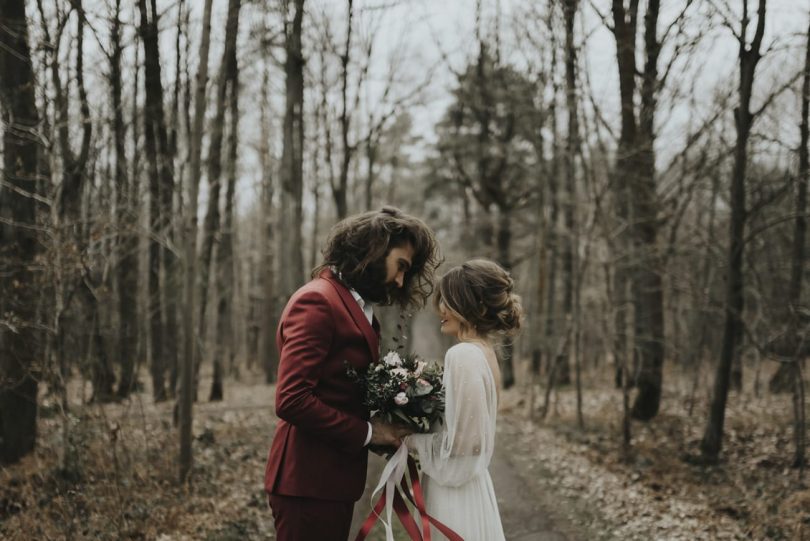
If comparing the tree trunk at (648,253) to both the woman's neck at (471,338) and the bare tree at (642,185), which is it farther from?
the woman's neck at (471,338)

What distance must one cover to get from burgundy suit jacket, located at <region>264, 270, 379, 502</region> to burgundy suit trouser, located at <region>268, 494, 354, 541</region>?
2.1 inches

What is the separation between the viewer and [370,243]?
117 inches

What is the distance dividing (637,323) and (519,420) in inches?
140

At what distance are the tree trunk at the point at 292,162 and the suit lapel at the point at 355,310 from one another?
10.9 m

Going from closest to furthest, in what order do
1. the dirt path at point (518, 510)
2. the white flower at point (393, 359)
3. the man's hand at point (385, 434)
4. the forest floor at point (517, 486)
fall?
the man's hand at point (385, 434) → the white flower at point (393, 359) → the forest floor at point (517, 486) → the dirt path at point (518, 510)

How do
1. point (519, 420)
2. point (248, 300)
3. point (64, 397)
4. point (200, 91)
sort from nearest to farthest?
point (64, 397), point (200, 91), point (519, 420), point (248, 300)

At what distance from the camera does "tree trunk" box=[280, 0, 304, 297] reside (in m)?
13.0

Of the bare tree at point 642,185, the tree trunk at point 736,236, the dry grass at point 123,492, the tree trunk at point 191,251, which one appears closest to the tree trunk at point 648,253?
A: the bare tree at point 642,185

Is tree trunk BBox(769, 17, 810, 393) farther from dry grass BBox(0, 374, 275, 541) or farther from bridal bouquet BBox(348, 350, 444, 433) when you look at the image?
dry grass BBox(0, 374, 275, 541)

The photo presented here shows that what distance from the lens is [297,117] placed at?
52.2 feet

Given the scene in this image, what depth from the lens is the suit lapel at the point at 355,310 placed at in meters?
2.92

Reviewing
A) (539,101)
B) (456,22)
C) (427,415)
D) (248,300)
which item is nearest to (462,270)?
(427,415)

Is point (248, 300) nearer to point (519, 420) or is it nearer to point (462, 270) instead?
point (519, 420)

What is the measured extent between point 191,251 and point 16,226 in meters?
2.19
